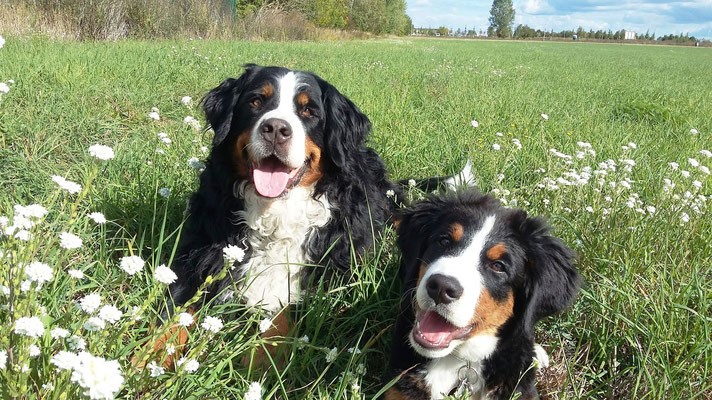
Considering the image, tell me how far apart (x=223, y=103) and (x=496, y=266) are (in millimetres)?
1780

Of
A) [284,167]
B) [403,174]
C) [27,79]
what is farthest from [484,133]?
[27,79]

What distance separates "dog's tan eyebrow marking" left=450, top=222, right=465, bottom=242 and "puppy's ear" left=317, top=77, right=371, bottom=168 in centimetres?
92

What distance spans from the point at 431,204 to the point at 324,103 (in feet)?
2.97

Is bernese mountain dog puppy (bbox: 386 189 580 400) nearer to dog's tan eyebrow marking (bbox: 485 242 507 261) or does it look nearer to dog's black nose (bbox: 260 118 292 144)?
dog's tan eyebrow marking (bbox: 485 242 507 261)

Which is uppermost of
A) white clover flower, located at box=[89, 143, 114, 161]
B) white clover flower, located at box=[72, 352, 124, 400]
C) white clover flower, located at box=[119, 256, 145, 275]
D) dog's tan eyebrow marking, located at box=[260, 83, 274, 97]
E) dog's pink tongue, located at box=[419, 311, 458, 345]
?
white clover flower, located at box=[89, 143, 114, 161]

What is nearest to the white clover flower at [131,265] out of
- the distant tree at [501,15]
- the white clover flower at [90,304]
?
the white clover flower at [90,304]

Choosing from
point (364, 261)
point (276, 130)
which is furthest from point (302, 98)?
point (364, 261)

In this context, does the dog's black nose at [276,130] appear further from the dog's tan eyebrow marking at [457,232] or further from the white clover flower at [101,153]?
the white clover flower at [101,153]

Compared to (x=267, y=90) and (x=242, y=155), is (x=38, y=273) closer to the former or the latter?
(x=242, y=155)

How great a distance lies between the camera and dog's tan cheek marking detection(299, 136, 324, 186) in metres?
2.93

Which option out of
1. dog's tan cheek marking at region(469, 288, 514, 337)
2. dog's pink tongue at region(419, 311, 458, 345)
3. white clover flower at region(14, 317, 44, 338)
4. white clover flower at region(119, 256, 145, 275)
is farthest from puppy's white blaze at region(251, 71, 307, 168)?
white clover flower at region(14, 317, 44, 338)

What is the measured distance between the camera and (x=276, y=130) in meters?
2.71

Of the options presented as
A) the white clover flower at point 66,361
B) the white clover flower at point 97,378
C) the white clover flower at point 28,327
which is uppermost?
the white clover flower at point 97,378

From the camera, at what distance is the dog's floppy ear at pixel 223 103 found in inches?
118
